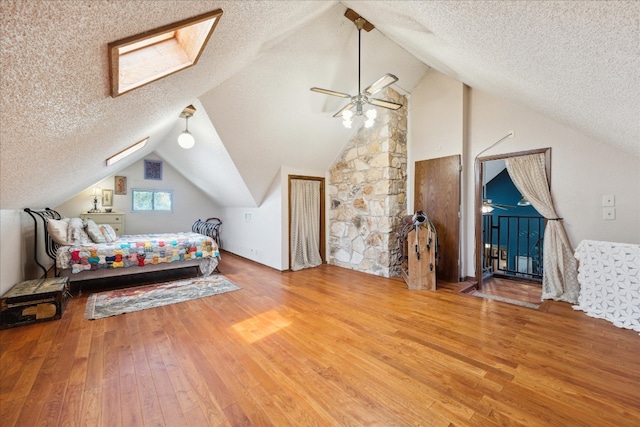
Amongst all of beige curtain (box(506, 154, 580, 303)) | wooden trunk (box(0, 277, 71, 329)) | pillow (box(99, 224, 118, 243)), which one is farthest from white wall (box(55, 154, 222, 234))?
beige curtain (box(506, 154, 580, 303))

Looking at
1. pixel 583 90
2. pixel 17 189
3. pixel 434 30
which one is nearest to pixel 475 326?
pixel 583 90

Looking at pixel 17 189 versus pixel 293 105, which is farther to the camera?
pixel 293 105

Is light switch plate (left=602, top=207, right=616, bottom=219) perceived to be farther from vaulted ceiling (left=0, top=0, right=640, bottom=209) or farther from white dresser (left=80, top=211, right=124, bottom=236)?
white dresser (left=80, top=211, right=124, bottom=236)

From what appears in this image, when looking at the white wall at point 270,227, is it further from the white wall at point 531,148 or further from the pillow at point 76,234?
the pillow at point 76,234

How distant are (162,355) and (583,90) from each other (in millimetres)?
3910

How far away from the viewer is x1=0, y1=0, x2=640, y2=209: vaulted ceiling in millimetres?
1107

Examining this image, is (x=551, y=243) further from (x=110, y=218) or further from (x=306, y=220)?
(x=110, y=218)

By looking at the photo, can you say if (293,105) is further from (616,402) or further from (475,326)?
(616,402)

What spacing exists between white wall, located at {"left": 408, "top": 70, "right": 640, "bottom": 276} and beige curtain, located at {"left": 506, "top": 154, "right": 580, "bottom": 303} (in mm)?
120

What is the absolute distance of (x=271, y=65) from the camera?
125 inches

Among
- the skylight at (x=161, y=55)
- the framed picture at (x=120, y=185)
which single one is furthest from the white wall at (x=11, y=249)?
the framed picture at (x=120, y=185)

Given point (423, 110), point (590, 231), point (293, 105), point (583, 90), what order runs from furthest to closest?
point (423, 110), point (293, 105), point (590, 231), point (583, 90)

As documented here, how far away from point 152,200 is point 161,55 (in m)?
6.39

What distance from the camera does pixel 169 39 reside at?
1.93 m
